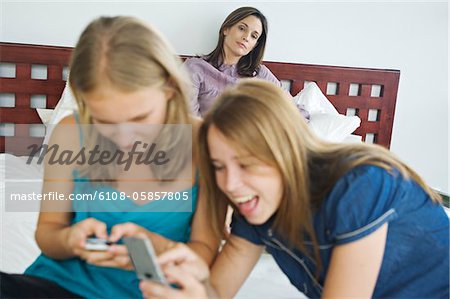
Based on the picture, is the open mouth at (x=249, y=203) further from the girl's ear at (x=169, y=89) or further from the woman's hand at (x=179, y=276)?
the girl's ear at (x=169, y=89)

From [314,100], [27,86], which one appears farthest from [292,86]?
[27,86]

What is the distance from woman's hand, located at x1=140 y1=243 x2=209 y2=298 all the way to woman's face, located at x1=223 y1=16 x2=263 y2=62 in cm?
161

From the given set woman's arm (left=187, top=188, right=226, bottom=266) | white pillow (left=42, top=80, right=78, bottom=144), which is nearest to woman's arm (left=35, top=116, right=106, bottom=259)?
woman's arm (left=187, top=188, right=226, bottom=266)

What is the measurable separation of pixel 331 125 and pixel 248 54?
20.0 inches

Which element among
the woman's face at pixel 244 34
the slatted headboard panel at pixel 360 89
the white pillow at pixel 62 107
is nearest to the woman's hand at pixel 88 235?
the white pillow at pixel 62 107

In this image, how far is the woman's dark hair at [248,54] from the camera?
242 cm

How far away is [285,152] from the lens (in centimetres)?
93

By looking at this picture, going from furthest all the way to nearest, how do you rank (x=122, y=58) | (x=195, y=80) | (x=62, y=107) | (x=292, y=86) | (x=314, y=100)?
1. (x=292, y=86)
2. (x=314, y=100)
3. (x=195, y=80)
4. (x=62, y=107)
5. (x=122, y=58)

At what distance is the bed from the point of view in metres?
1.48

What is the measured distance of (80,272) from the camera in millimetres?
1018

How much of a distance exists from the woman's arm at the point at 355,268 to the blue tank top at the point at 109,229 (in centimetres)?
30

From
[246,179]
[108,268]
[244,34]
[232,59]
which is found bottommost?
[108,268]

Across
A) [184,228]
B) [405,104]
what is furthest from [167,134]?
[405,104]

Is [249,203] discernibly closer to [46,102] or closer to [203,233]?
[203,233]
